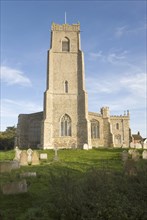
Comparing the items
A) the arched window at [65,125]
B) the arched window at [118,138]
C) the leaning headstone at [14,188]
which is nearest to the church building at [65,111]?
the arched window at [65,125]

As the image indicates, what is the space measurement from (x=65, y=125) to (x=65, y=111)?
1940mm

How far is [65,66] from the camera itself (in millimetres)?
38125

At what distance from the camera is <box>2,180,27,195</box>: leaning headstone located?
8812 mm

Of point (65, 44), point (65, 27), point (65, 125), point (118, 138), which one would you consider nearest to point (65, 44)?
point (65, 44)

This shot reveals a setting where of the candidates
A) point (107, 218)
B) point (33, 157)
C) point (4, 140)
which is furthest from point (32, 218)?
point (4, 140)

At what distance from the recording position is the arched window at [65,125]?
35656 mm

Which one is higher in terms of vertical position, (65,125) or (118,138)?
(65,125)

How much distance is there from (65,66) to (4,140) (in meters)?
20.6

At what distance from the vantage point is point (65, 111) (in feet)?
118

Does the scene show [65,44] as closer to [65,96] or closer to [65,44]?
[65,44]

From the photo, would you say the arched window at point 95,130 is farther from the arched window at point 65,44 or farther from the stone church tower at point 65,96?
the arched window at point 65,44

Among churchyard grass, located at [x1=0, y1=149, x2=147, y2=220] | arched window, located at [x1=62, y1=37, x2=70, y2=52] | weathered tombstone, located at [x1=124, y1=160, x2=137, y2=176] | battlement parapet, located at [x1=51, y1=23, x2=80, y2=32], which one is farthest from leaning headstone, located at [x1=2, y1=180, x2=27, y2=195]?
battlement parapet, located at [x1=51, y1=23, x2=80, y2=32]

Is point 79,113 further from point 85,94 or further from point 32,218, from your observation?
point 32,218

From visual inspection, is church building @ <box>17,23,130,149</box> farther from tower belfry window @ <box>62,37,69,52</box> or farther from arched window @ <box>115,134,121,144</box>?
arched window @ <box>115,134,121,144</box>
